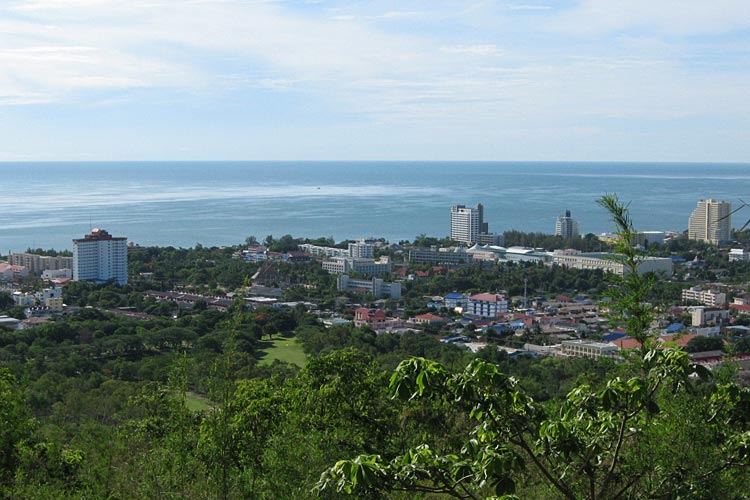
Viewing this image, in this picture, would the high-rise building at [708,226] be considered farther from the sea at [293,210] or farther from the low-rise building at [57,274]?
the low-rise building at [57,274]

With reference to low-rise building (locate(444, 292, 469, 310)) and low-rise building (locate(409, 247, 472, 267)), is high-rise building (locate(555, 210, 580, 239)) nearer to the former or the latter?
low-rise building (locate(409, 247, 472, 267))

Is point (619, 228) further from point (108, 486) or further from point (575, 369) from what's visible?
point (575, 369)

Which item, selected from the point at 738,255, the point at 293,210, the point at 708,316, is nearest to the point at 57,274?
the point at 708,316

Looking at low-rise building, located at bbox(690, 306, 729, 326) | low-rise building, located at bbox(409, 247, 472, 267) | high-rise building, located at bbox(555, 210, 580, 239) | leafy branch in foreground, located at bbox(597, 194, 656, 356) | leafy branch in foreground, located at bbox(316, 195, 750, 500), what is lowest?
low-rise building, located at bbox(690, 306, 729, 326)

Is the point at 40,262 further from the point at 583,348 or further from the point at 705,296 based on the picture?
the point at 705,296

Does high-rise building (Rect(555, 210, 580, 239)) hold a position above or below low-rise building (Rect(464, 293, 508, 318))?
above

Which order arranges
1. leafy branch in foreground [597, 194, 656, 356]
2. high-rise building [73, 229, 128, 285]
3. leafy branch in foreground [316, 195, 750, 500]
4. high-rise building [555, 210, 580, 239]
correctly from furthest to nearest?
1. high-rise building [555, 210, 580, 239]
2. high-rise building [73, 229, 128, 285]
3. leafy branch in foreground [597, 194, 656, 356]
4. leafy branch in foreground [316, 195, 750, 500]

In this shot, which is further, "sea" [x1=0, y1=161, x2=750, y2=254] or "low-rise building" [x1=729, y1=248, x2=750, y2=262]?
"sea" [x1=0, y1=161, x2=750, y2=254]

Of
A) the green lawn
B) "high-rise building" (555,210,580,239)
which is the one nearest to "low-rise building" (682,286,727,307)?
the green lawn
